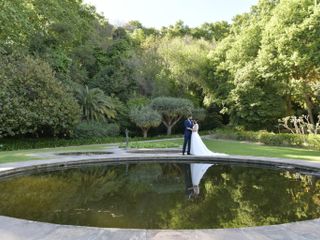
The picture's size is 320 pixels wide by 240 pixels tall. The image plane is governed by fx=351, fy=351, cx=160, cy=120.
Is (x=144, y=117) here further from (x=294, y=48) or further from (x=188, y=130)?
(x=188, y=130)

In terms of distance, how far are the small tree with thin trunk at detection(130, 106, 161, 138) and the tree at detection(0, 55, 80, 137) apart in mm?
5987

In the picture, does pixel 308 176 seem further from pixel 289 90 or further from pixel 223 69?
pixel 223 69

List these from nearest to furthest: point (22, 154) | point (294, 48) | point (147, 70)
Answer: point (22, 154) → point (294, 48) → point (147, 70)

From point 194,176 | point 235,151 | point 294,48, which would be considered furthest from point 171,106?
point 194,176

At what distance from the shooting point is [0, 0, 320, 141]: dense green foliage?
63.3ft

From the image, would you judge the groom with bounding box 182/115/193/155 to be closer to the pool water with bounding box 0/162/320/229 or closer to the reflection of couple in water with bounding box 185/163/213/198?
the reflection of couple in water with bounding box 185/163/213/198

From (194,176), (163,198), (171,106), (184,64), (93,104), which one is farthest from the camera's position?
(184,64)

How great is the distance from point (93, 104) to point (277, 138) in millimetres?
12138

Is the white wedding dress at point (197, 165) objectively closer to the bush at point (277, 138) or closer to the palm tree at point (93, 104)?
the bush at point (277, 138)

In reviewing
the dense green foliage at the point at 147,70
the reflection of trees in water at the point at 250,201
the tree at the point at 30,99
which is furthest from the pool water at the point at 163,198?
the dense green foliage at the point at 147,70

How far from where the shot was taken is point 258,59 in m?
23.2

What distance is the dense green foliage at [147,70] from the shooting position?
19.3 m

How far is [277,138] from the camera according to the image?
798 inches

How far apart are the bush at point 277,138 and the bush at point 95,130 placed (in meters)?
7.96
